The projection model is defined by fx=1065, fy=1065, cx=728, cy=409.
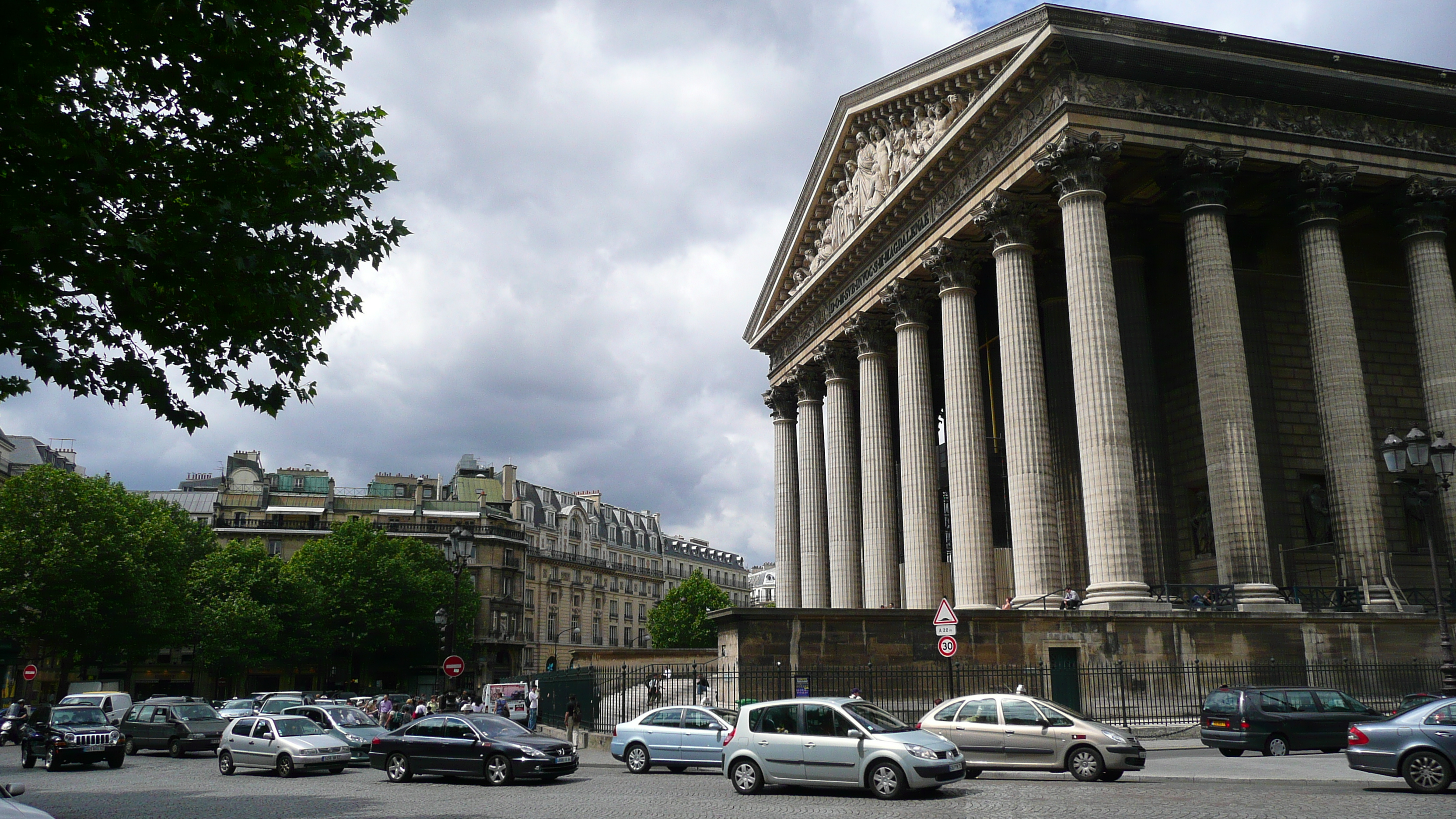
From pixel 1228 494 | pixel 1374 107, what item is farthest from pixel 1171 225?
pixel 1228 494

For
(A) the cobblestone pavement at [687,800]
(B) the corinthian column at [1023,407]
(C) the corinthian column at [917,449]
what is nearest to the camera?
(A) the cobblestone pavement at [687,800]

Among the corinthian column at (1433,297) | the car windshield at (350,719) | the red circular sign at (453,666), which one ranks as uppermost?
the corinthian column at (1433,297)

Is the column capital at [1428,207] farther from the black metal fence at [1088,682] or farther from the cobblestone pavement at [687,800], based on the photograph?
the cobblestone pavement at [687,800]

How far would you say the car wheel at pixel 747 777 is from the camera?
51.2ft

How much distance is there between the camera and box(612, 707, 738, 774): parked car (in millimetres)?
19906

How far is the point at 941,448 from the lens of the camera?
4916 centimetres

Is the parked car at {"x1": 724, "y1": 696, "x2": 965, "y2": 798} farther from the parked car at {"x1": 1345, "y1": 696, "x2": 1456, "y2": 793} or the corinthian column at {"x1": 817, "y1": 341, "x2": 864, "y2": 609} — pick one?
the corinthian column at {"x1": 817, "y1": 341, "x2": 864, "y2": 609}

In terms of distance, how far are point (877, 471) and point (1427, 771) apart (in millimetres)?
24037

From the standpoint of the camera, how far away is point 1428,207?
2997 centimetres

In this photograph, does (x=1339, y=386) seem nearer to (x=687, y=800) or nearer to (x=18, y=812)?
(x=687, y=800)

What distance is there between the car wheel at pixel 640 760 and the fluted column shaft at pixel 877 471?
16674 millimetres

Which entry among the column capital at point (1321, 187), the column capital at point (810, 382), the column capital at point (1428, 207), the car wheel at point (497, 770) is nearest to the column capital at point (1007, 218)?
the column capital at point (1321, 187)

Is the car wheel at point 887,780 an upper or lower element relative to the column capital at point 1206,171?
lower

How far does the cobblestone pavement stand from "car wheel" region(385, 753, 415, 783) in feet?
0.67
